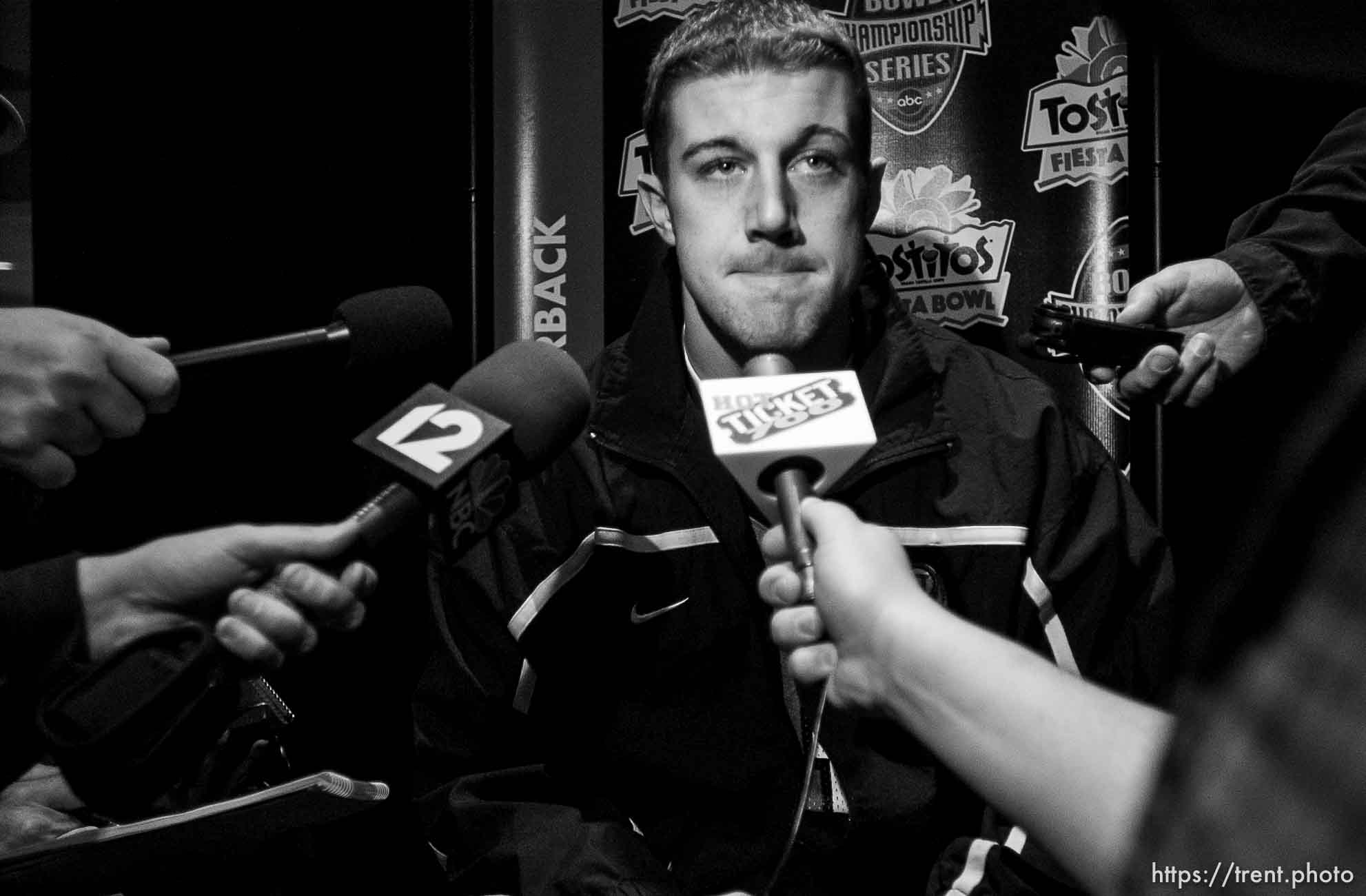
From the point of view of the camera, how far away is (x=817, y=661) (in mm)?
1019

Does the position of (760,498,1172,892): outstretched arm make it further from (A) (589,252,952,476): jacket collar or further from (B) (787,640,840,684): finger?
(A) (589,252,952,476): jacket collar

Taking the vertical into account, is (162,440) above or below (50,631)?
above

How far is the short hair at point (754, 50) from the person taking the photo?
1.62m

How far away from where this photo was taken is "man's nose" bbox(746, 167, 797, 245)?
5.06ft

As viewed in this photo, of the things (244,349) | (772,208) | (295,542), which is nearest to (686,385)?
(772,208)

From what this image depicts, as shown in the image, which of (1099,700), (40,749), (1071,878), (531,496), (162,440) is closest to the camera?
(1099,700)

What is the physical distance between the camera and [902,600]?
0.90 metres

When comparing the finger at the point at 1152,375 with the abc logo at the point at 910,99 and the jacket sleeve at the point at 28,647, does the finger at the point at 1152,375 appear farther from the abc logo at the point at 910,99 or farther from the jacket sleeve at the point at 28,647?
the jacket sleeve at the point at 28,647

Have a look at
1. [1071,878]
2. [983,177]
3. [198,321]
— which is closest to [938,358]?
[983,177]

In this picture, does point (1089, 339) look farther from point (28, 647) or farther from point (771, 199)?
point (28, 647)

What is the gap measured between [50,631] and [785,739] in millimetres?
890

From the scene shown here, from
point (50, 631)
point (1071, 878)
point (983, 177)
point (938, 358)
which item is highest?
point (983, 177)

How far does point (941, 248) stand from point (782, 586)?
1168mm

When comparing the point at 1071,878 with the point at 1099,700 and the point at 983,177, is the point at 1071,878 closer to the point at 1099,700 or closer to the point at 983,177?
the point at 1099,700
